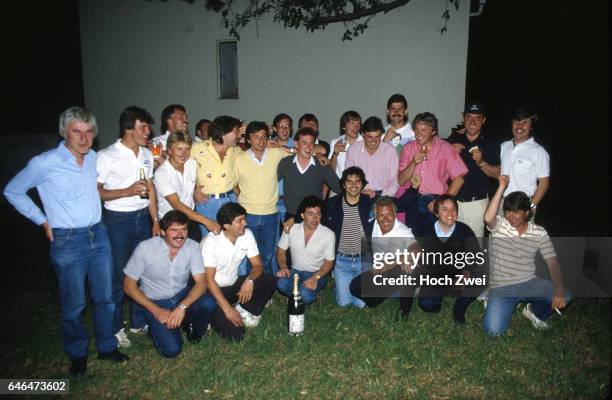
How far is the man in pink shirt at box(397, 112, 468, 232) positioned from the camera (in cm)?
528

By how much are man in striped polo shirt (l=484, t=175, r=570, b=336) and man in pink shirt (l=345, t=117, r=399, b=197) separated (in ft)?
4.04

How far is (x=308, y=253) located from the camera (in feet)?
17.4

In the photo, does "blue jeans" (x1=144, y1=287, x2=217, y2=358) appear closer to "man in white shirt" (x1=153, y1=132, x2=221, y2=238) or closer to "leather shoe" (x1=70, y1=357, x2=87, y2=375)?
"leather shoe" (x1=70, y1=357, x2=87, y2=375)

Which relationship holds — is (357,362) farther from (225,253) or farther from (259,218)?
(259,218)

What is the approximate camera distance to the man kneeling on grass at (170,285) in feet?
13.7

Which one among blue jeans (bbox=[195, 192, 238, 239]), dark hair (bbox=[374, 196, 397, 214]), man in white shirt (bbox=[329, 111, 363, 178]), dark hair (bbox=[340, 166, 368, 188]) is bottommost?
blue jeans (bbox=[195, 192, 238, 239])

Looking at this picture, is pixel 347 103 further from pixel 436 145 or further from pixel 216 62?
pixel 436 145

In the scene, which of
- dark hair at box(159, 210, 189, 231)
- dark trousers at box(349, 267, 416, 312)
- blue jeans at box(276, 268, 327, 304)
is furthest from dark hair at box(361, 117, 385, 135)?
dark hair at box(159, 210, 189, 231)

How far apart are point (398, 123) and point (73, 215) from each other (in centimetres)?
406

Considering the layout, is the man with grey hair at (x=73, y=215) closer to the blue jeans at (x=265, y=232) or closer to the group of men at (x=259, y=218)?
the group of men at (x=259, y=218)

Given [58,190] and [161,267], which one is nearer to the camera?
[58,190]

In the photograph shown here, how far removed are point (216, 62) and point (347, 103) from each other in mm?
3529

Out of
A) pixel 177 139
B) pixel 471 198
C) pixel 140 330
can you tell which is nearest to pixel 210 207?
pixel 177 139

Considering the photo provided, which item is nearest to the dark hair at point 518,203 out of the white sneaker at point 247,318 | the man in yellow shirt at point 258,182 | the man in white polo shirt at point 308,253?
the man in white polo shirt at point 308,253
